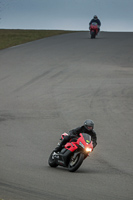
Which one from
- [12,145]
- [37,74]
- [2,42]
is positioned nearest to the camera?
[12,145]

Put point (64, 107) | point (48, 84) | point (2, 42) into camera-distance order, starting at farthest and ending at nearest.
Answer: point (2, 42), point (48, 84), point (64, 107)

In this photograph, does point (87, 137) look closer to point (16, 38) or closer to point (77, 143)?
point (77, 143)

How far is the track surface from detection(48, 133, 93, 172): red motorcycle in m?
0.23

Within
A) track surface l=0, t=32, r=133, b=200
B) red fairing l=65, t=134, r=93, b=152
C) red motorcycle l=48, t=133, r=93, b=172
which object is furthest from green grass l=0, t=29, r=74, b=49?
red fairing l=65, t=134, r=93, b=152

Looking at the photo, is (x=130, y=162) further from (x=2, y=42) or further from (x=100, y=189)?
(x=2, y=42)

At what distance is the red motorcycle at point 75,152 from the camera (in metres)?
8.84

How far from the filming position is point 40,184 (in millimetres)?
7742

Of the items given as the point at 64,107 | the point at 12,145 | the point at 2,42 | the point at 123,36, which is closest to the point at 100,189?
the point at 12,145

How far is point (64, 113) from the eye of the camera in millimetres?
16625

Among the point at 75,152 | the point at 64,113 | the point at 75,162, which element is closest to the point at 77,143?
the point at 75,152

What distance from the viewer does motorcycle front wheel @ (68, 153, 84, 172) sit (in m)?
8.84

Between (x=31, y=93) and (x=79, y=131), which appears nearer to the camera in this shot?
(x=79, y=131)

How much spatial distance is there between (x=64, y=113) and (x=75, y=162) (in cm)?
765

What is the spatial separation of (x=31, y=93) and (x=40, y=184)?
1268 cm
